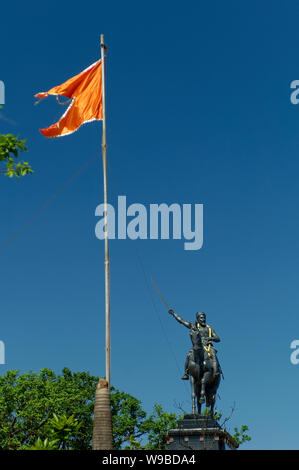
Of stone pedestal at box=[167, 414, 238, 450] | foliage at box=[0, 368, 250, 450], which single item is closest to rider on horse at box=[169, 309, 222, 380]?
stone pedestal at box=[167, 414, 238, 450]

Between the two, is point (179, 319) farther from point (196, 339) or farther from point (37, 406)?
point (37, 406)

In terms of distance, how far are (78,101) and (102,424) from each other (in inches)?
473

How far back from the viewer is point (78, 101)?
26.9 m

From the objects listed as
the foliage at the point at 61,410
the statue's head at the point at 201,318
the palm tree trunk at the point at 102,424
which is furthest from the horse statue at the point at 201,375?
the foliage at the point at 61,410

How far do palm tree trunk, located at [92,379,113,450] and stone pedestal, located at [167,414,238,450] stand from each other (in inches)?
187

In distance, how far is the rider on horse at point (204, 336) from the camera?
87.5 feet

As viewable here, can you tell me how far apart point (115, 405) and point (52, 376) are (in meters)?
5.34

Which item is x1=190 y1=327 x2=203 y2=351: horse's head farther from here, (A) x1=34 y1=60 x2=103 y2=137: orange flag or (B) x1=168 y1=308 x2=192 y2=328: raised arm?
(A) x1=34 y1=60 x2=103 y2=137: orange flag

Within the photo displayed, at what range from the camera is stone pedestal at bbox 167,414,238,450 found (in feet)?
80.9

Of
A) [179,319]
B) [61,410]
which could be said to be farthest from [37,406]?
[179,319]

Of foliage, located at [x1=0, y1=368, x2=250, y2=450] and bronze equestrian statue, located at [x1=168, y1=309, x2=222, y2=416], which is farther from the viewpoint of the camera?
foliage, located at [x1=0, y1=368, x2=250, y2=450]
